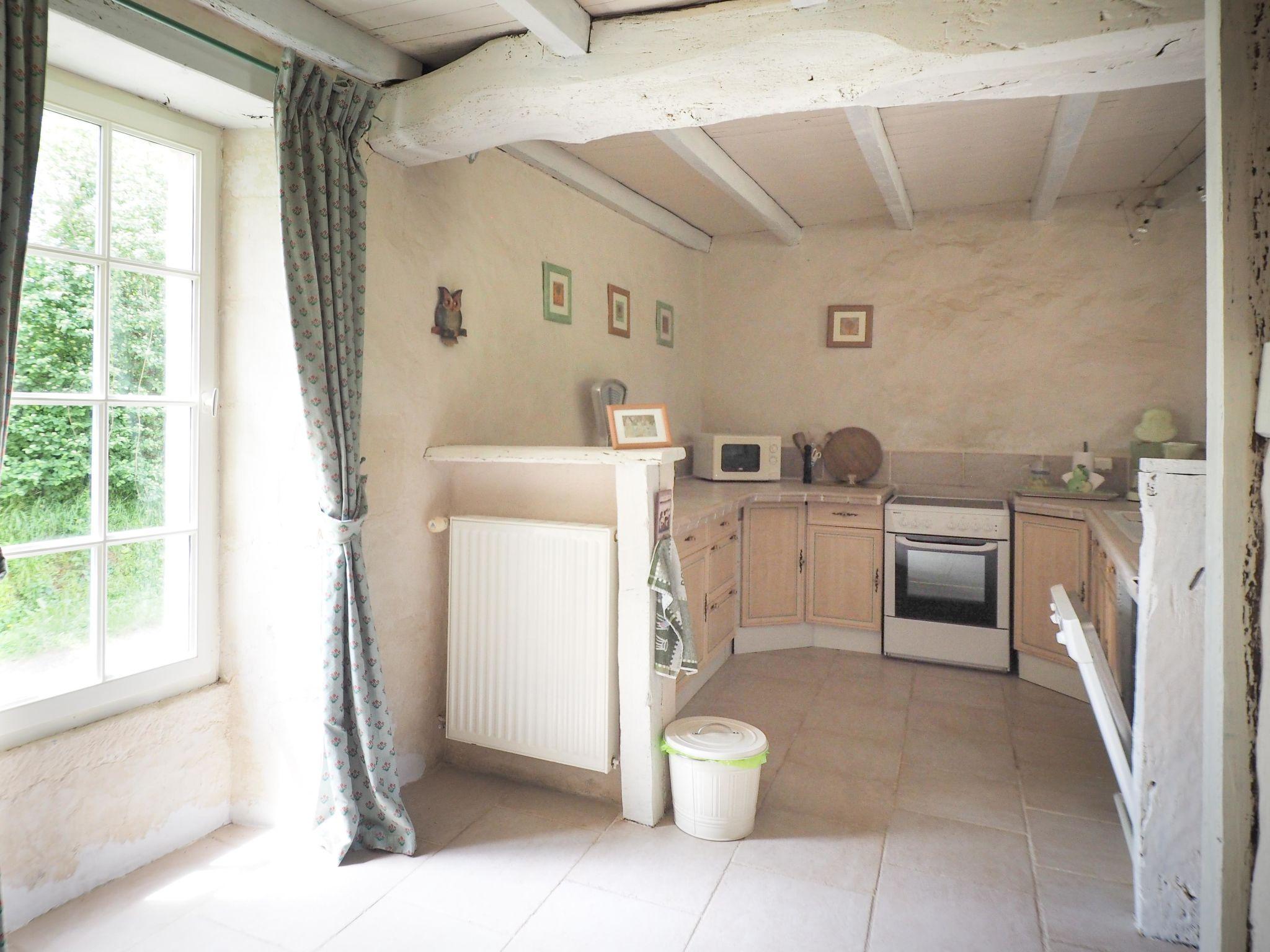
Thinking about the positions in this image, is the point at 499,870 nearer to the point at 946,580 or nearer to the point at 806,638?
the point at 806,638

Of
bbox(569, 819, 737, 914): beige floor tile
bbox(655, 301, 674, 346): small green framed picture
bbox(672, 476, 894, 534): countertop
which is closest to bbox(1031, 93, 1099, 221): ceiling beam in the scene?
bbox(672, 476, 894, 534): countertop

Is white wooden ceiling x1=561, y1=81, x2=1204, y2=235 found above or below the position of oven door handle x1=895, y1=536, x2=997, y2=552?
above

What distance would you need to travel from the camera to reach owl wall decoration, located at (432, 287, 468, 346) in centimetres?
263

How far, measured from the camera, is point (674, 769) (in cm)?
234

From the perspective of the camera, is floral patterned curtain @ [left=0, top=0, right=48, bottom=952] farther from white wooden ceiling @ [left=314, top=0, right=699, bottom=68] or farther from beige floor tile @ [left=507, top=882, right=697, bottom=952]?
beige floor tile @ [left=507, top=882, right=697, bottom=952]

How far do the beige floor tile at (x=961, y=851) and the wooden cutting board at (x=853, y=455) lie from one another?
7.74 ft

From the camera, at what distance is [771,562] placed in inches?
159

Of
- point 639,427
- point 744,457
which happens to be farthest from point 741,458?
point 639,427

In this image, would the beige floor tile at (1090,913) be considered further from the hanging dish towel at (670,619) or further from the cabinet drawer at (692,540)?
the cabinet drawer at (692,540)

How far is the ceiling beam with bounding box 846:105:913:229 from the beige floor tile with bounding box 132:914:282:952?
279 centimetres

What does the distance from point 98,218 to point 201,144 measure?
15.3 inches

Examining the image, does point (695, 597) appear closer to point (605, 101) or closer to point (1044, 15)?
point (605, 101)

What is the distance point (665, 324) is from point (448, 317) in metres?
2.00

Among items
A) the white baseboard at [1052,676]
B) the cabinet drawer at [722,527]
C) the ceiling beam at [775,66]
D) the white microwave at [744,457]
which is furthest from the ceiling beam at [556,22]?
the white baseboard at [1052,676]
